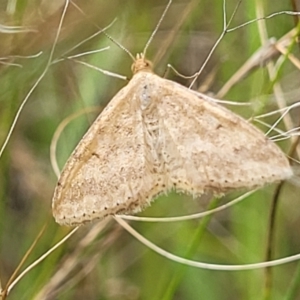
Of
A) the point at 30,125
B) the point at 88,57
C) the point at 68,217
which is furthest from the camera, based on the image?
the point at 30,125

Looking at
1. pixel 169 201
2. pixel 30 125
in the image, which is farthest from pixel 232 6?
pixel 30 125

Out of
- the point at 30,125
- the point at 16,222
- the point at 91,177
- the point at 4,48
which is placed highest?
the point at 4,48

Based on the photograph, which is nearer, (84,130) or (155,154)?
(155,154)

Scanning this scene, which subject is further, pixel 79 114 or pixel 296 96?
pixel 79 114

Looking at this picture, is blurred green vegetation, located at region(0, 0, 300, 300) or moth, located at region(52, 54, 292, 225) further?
blurred green vegetation, located at region(0, 0, 300, 300)

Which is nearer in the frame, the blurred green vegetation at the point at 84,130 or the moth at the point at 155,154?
the moth at the point at 155,154

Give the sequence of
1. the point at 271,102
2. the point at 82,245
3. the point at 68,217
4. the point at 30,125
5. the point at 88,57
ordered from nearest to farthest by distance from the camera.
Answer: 1. the point at 68,217
2. the point at 271,102
3. the point at 82,245
4. the point at 88,57
5. the point at 30,125

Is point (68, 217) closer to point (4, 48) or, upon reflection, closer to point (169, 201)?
point (4, 48)

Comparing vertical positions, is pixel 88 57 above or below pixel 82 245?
above
